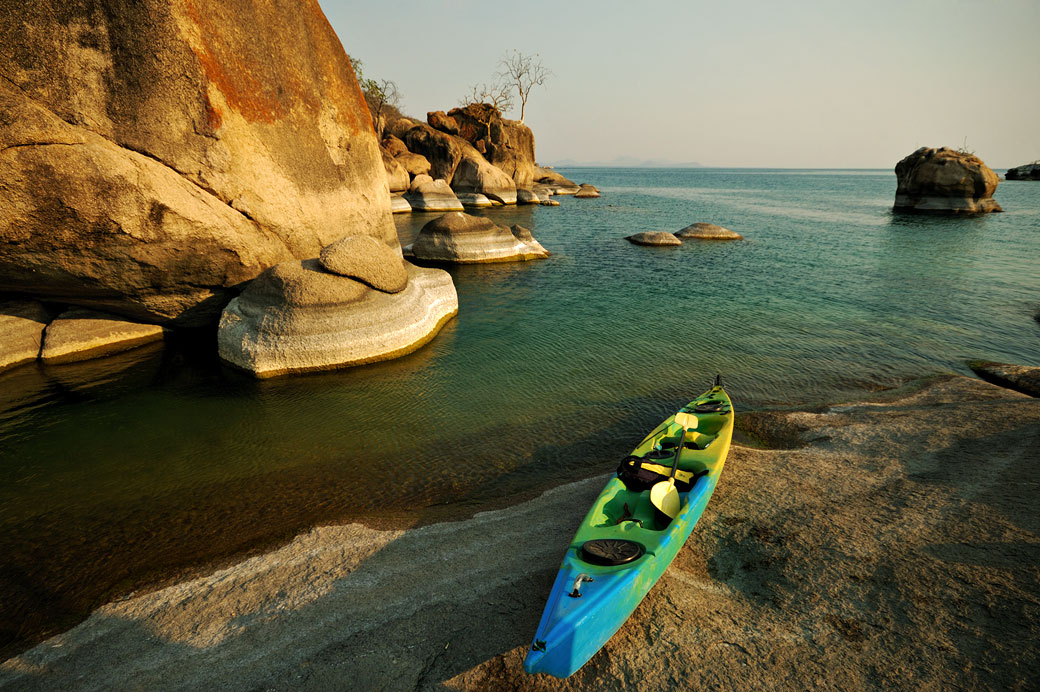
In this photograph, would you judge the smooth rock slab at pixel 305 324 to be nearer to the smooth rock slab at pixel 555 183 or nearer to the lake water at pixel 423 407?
the lake water at pixel 423 407

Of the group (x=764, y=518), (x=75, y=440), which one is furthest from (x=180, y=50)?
(x=764, y=518)

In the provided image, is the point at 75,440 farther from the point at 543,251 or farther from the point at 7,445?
the point at 543,251

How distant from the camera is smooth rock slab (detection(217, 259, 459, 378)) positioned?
39.1ft

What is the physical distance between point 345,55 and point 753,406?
58.7 ft

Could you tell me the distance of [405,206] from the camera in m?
44.4

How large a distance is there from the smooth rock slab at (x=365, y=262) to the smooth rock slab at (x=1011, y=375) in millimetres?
16275

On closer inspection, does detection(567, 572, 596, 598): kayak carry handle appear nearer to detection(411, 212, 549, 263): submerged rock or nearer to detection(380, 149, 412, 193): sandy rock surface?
detection(411, 212, 549, 263): submerged rock

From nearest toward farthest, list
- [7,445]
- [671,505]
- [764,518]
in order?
[671,505] < [764,518] < [7,445]

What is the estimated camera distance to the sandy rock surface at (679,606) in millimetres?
4445

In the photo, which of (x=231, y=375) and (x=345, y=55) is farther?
(x=345, y=55)

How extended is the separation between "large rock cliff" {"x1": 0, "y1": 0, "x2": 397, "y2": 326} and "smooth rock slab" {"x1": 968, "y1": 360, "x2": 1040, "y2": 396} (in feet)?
64.0

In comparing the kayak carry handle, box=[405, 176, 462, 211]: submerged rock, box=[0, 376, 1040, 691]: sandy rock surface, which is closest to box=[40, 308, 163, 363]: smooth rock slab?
box=[0, 376, 1040, 691]: sandy rock surface

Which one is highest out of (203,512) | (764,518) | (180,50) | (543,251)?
(180,50)

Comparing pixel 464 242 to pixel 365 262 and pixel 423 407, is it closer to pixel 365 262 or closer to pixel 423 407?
pixel 365 262
